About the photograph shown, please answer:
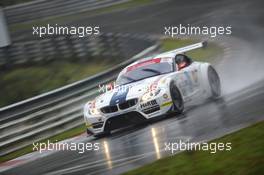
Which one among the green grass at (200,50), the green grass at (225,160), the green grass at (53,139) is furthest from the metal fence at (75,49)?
the green grass at (225,160)

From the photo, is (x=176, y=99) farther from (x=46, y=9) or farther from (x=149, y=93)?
(x=46, y=9)

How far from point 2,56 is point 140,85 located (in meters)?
11.5

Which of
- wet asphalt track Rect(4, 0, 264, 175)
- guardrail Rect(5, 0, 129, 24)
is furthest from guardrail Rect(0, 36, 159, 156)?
guardrail Rect(5, 0, 129, 24)

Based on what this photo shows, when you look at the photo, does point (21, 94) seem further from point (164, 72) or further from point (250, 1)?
point (250, 1)

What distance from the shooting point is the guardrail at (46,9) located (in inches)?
1282

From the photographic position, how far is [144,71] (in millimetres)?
12125

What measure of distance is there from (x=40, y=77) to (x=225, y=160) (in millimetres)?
14195

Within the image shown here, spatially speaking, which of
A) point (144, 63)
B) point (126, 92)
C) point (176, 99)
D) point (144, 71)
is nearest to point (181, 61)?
point (144, 63)

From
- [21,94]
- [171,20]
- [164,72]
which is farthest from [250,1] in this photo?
[164,72]

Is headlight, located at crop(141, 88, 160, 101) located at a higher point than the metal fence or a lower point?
higher

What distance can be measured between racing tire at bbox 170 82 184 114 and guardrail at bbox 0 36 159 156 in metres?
2.72

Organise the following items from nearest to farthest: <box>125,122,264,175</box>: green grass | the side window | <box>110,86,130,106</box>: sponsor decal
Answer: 1. <box>125,122,264,175</box>: green grass
2. <box>110,86,130,106</box>: sponsor decal
3. the side window

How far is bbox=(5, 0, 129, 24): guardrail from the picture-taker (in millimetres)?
32562

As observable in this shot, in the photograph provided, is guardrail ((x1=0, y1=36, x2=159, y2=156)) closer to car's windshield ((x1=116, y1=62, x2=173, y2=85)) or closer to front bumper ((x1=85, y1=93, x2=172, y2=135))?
car's windshield ((x1=116, y1=62, x2=173, y2=85))
